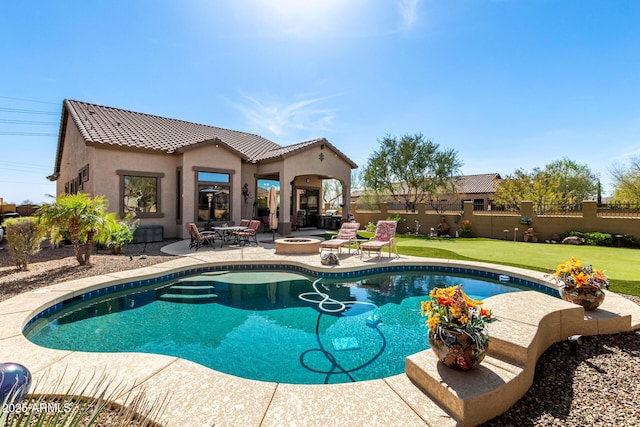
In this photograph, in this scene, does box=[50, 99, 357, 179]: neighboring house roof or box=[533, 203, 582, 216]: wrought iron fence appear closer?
box=[50, 99, 357, 179]: neighboring house roof

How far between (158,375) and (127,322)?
2.99 meters

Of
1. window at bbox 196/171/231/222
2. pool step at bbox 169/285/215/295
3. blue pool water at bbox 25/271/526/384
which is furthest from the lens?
window at bbox 196/171/231/222

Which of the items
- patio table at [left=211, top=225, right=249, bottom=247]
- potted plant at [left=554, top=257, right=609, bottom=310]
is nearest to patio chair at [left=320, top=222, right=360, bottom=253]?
patio table at [left=211, top=225, right=249, bottom=247]

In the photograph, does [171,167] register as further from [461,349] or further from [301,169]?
[461,349]

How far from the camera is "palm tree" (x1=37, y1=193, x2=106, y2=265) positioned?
24.5ft

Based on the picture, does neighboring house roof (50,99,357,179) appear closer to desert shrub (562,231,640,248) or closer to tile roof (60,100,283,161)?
tile roof (60,100,283,161)

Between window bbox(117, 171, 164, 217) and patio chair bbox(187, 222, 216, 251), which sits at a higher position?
window bbox(117, 171, 164, 217)

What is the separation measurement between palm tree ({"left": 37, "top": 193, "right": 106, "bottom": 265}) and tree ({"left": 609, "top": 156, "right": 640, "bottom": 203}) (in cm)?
3203

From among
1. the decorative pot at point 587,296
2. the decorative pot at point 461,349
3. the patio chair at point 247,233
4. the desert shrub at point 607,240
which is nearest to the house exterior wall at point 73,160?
the patio chair at point 247,233

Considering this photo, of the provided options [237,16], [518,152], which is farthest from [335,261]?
[518,152]

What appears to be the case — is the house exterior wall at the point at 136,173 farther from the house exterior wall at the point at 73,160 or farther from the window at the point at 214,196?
the window at the point at 214,196

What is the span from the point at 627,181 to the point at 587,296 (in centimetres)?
2799

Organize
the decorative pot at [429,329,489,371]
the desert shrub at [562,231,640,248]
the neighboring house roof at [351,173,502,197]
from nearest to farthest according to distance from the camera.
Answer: the decorative pot at [429,329,489,371]
the desert shrub at [562,231,640,248]
the neighboring house roof at [351,173,502,197]

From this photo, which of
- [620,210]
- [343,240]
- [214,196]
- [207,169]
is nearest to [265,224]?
[214,196]
